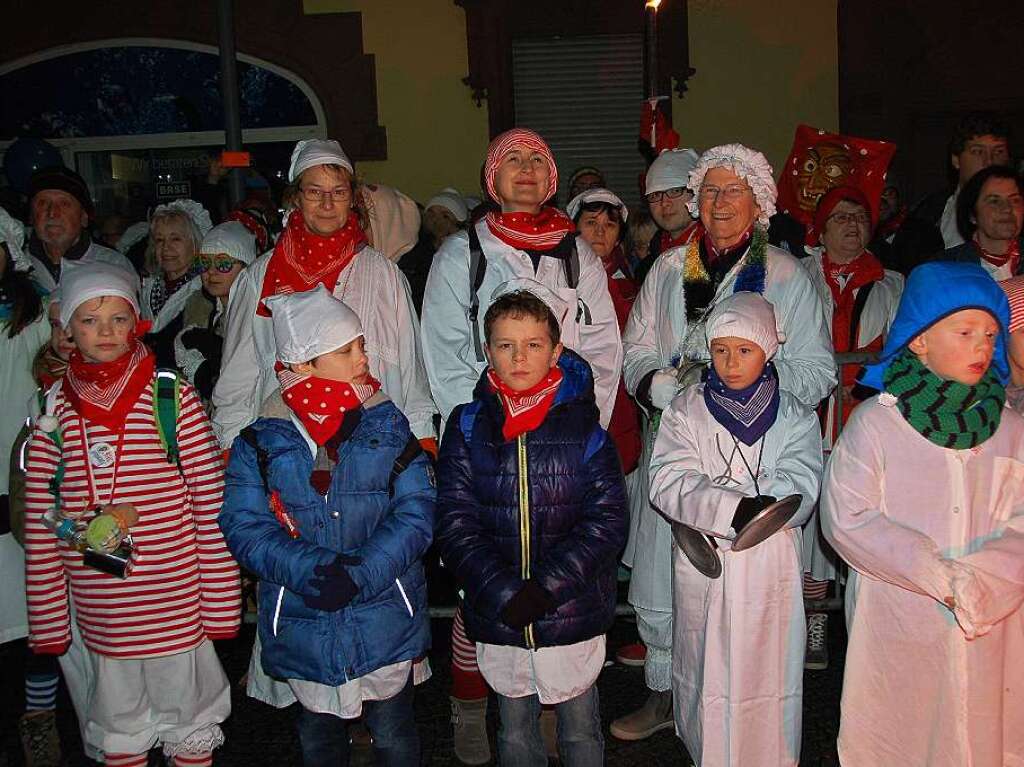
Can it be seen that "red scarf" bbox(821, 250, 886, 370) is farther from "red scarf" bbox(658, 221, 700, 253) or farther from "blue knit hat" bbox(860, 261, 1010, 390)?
"blue knit hat" bbox(860, 261, 1010, 390)

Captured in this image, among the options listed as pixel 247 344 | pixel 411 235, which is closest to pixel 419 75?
pixel 411 235

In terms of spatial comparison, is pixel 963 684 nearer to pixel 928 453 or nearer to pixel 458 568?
pixel 928 453

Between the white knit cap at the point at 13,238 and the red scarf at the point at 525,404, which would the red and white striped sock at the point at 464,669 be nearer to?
the red scarf at the point at 525,404

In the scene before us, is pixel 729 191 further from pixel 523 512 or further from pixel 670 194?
pixel 523 512

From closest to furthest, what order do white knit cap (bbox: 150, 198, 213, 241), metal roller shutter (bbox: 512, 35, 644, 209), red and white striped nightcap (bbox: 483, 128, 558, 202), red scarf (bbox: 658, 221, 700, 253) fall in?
1. red and white striped nightcap (bbox: 483, 128, 558, 202)
2. red scarf (bbox: 658, 221, 700, 253)
3. white knit cap (bbox: 150, 198, 213, 241)
4. metal roller shutter (bbox: 512, 35, 644, 209)

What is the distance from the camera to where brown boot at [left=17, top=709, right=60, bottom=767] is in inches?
162

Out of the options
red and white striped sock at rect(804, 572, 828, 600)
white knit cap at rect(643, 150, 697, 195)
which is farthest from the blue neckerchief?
white knit cap at rect(643, 150, 697, 195)

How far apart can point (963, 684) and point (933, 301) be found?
1.18 m

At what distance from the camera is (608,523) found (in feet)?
11.1

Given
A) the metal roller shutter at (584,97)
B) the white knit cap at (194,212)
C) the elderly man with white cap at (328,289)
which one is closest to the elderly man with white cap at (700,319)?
the elderly man with white cap at (328,289)

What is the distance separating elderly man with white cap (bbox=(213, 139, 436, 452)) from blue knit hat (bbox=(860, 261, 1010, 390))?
1.83 meters

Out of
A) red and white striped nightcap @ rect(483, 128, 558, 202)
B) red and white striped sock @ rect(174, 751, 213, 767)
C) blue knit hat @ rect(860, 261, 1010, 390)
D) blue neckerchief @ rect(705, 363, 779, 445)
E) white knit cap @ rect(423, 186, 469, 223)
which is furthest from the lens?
white knit cap @ rect(423, 186, 469, 223)

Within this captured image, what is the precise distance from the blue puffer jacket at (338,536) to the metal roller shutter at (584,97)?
844 cm

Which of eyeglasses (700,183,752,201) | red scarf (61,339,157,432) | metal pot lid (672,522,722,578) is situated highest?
eyeglasses (700,183,752,201)
